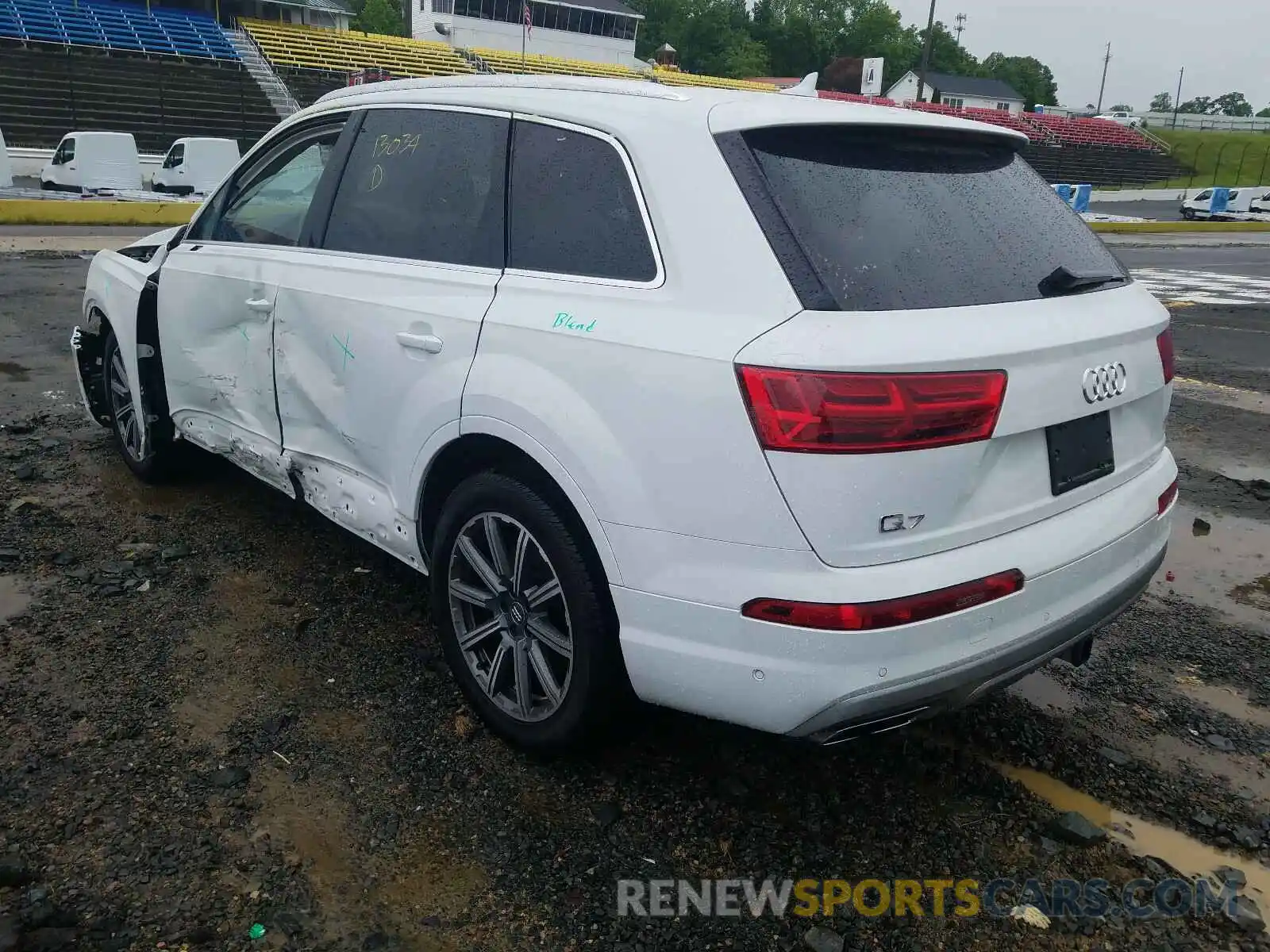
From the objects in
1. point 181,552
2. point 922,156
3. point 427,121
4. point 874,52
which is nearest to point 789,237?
point 922,156

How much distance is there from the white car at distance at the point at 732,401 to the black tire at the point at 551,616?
10mm

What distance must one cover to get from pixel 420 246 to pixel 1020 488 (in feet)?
6.33

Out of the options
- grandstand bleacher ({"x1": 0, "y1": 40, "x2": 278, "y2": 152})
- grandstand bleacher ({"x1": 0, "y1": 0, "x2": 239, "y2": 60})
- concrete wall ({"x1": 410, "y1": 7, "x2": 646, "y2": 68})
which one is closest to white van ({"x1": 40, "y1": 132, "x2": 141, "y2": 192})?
grandstand bleacher ({"x1": 0, "y1": 40, "x2": 278, "y2": 152})

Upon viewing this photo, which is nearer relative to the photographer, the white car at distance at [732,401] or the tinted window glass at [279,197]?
the white car at distance at [732,401]

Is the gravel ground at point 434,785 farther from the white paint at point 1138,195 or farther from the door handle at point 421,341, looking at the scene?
the white paint at point 1138,195

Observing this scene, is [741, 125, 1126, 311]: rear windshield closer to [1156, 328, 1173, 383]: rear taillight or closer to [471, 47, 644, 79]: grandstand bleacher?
[1156, 328, 1173, 383]: rear taillight

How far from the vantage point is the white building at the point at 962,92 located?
292 feet

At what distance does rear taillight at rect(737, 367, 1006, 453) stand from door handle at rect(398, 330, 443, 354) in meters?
1.09

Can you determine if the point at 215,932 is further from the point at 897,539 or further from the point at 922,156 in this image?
the point at 922,156

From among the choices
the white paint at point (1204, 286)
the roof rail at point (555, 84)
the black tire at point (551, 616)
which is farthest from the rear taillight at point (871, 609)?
the white paint at point (1204, 286)

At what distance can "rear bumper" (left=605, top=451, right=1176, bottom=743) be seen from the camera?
218 centimetres

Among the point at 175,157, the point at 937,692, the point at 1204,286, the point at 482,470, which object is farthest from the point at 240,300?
the point at 175,157

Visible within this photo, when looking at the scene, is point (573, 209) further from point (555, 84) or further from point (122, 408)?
point (122, 408)

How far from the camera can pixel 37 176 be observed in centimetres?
2694
